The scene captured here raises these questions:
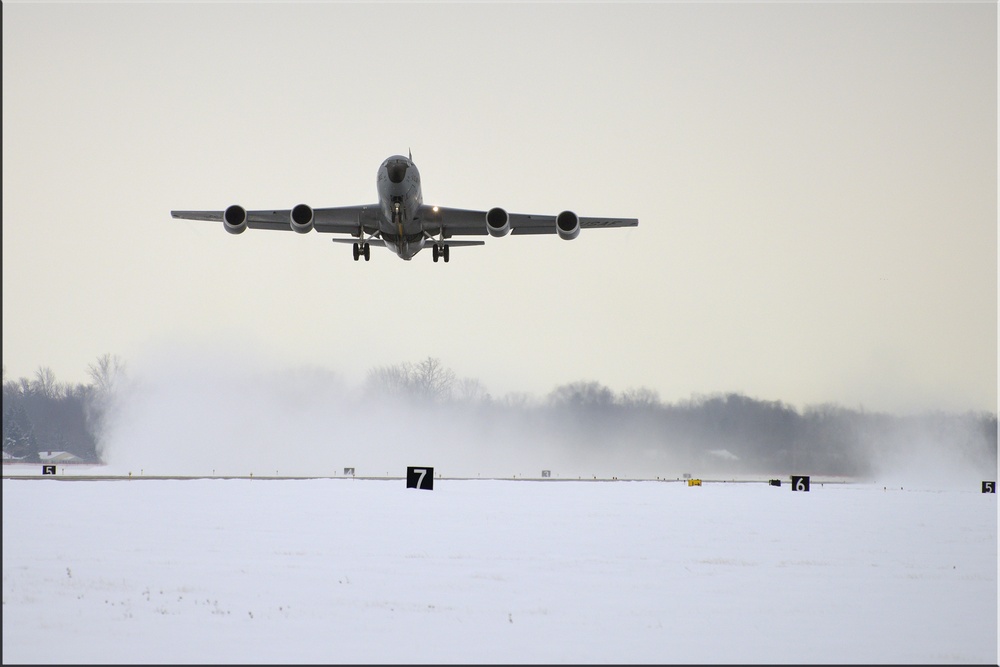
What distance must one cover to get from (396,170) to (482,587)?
1809 centimetres

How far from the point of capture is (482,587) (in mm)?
17734

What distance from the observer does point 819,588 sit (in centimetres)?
1836

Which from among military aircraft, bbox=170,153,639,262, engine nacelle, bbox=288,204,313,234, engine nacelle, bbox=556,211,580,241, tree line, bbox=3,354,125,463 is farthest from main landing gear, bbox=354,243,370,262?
tree line, bbox=3,354,125,463

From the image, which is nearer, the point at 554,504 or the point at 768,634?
the point at 768,634

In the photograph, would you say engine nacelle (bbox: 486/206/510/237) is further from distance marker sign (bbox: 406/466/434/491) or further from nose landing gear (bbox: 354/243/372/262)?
distance marker sign (bbox: 406/466/434/491)

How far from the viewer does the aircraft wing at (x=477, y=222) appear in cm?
3716

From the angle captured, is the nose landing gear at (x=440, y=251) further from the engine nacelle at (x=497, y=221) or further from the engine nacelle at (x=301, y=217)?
the engine nacelle at (x=301, y=217)

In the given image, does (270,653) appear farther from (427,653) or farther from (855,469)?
(855,469)

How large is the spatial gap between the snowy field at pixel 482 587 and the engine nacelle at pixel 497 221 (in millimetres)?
10341

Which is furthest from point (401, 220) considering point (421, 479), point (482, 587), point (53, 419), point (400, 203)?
point (53, 419)

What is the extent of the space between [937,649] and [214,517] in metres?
22.5

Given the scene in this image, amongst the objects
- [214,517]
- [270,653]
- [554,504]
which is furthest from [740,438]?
[270,653]

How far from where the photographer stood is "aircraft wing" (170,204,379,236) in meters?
36.9

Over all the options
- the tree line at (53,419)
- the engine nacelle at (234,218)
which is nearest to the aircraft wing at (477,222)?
the engine nacelle at (234,218)
